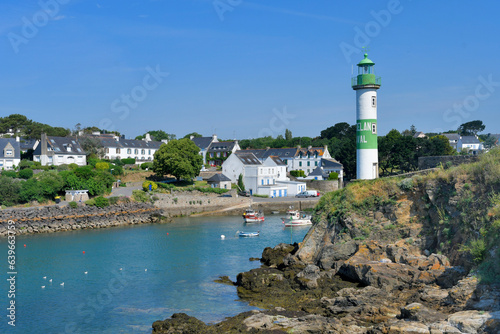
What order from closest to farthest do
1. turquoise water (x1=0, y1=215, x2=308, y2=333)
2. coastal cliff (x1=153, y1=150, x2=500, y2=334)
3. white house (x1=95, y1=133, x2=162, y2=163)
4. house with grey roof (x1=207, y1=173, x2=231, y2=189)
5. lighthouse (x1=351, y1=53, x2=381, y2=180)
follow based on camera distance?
coastal cliff (x1=153, y1=150, x2=500, y2=334) → turquoise water (x1=0, y1=215, x2=308, y2=333) → lighthouse (x1=351, y1=53, x2=381, y2=180) → house with grey roof (x1=207, y1=173, x2=231, y2=189) → white house (x1=95, y1=133, x2=162, y2=163)

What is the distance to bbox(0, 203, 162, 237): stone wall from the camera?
40781mm

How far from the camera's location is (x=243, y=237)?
38.3 metres

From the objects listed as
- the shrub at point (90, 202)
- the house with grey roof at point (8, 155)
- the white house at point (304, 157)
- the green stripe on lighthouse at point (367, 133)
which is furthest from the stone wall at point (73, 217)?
the white house at point (304, 157)

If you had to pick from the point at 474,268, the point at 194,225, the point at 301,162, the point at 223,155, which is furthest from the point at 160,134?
the point at 474,268

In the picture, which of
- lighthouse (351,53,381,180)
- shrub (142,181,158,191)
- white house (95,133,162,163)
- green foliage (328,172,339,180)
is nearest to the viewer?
lighthouse (351,53,381,180)

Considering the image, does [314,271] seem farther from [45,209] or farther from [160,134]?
[160,134]

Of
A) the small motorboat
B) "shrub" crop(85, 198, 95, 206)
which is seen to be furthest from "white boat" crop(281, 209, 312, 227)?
"shrub" crop(85, 198, 95, 206)

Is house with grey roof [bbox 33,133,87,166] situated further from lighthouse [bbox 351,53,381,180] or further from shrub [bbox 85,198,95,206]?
lighthouse [bbox 351,53,381,180]

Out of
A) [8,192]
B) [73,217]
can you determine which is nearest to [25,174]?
[8,192]

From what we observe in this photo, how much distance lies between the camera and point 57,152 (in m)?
65.2

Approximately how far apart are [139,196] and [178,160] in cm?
1062

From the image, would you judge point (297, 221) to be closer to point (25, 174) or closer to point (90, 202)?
point (90, 202)

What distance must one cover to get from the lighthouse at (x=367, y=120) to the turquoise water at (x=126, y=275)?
8353 mm

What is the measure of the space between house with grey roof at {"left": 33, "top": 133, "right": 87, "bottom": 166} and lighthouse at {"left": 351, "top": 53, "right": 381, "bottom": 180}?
44456mm
